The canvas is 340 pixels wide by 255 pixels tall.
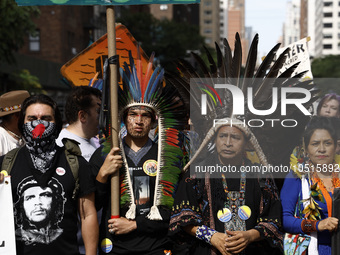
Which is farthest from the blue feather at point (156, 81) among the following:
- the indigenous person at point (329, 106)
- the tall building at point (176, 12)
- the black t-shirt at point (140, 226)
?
the tall building at point (176, 12)

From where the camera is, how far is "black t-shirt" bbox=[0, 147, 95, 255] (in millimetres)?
4176

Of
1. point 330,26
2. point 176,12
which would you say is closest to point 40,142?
point 176,12

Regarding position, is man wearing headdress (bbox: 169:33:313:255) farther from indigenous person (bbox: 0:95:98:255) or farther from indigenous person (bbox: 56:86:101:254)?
indigenous person (bbox: 56:86:101:254)

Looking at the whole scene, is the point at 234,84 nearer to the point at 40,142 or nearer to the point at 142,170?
the point at 142,170

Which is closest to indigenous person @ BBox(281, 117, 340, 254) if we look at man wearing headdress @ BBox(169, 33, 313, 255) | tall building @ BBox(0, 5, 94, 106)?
man wearing headdress @ BBox(169, 33, 313, 255)

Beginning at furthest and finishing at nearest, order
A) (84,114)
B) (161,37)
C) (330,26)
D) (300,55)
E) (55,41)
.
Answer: (330,26), (161,37), (55,41), (300,55), (84,114)

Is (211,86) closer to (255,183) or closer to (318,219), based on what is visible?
(255,183)

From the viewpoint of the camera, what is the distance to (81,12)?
151 ft

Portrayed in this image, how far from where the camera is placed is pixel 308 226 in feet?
15.0

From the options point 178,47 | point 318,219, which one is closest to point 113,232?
point 318,219

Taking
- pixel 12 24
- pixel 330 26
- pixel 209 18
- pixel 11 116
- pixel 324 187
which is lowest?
pixel 324 187

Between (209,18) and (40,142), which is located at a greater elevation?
(209,18)

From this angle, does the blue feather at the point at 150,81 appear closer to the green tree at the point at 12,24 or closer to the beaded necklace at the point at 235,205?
the beaded necklace at the point at 235,205

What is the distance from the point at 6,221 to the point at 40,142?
59 cm
